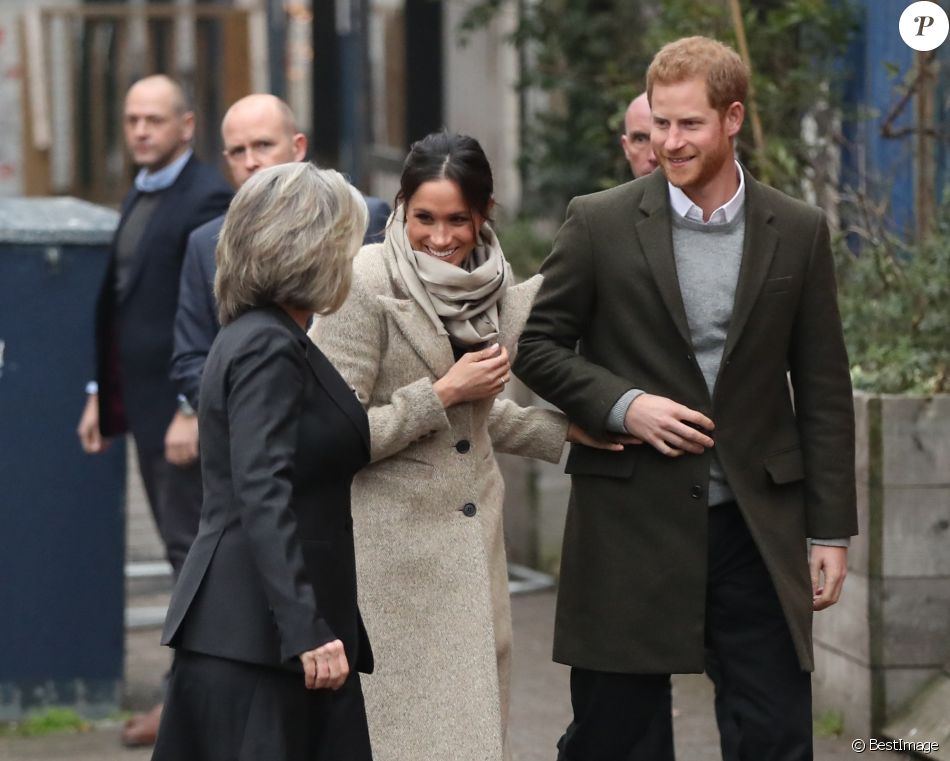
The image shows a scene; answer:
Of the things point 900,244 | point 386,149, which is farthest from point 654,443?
point 386,149

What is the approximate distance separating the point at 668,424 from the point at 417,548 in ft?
2.05

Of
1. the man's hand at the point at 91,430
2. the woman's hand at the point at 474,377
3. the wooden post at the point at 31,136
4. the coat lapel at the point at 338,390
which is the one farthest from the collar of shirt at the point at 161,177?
the wooden post at the point at 31,136

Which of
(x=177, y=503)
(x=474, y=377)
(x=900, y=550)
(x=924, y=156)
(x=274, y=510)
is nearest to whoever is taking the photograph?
(x=274, y=510)

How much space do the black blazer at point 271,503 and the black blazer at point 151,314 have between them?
8.58 ft

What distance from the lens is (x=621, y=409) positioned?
14.6 ft

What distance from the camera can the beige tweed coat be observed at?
4.40 meters

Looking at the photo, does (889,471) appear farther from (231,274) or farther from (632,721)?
(231,274)

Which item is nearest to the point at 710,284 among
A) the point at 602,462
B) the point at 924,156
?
the point at 602,462

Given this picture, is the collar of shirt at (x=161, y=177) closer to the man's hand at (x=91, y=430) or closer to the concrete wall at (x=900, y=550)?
the man's hand at (x=91, y=430)

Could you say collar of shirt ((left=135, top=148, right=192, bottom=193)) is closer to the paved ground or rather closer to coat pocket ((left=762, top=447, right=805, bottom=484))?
the paved ground

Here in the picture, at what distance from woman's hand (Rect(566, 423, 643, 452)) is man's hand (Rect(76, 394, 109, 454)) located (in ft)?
7.80

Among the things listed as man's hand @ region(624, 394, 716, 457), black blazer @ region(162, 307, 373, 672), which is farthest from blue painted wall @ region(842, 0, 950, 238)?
black blazer @ region(162, 307, 373, 672)

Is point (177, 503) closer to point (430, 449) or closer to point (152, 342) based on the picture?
point (152, 342)

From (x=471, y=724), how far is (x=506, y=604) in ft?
1.12
